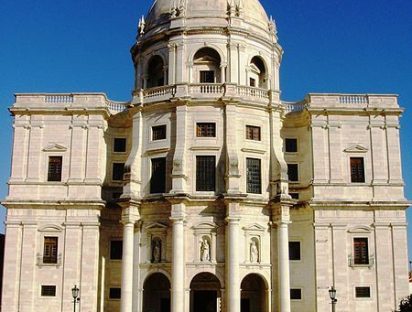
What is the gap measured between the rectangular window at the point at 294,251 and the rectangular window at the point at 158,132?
11.5 m

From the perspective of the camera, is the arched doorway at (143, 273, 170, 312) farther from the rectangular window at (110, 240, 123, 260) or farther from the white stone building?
the rectangular window at (110, 240, 123, 260)

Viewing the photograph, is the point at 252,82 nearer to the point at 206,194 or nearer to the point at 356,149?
the point at 356,149

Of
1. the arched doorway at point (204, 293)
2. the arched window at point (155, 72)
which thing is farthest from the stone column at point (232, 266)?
the arched window at point (155, 72)

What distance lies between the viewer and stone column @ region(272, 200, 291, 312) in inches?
1617

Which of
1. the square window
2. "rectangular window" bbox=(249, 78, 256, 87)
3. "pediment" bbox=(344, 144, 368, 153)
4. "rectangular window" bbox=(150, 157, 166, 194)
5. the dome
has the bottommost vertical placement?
the square window

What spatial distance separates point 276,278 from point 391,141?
12.4m

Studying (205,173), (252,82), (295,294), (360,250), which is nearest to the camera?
(205,173)

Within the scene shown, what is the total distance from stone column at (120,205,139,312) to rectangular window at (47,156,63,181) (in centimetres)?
582

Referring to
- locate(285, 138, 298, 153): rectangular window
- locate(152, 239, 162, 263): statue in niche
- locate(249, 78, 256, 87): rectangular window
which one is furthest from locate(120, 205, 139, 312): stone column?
locate(249, 78, 256, 87): rectangular window

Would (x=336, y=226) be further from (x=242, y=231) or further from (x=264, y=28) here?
(x=264, y=28)

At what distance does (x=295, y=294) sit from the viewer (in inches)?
1722

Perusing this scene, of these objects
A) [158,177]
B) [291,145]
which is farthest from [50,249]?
[291,145]

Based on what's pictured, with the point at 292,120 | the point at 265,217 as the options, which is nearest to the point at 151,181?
the point at 265,217

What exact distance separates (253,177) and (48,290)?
15551mm
